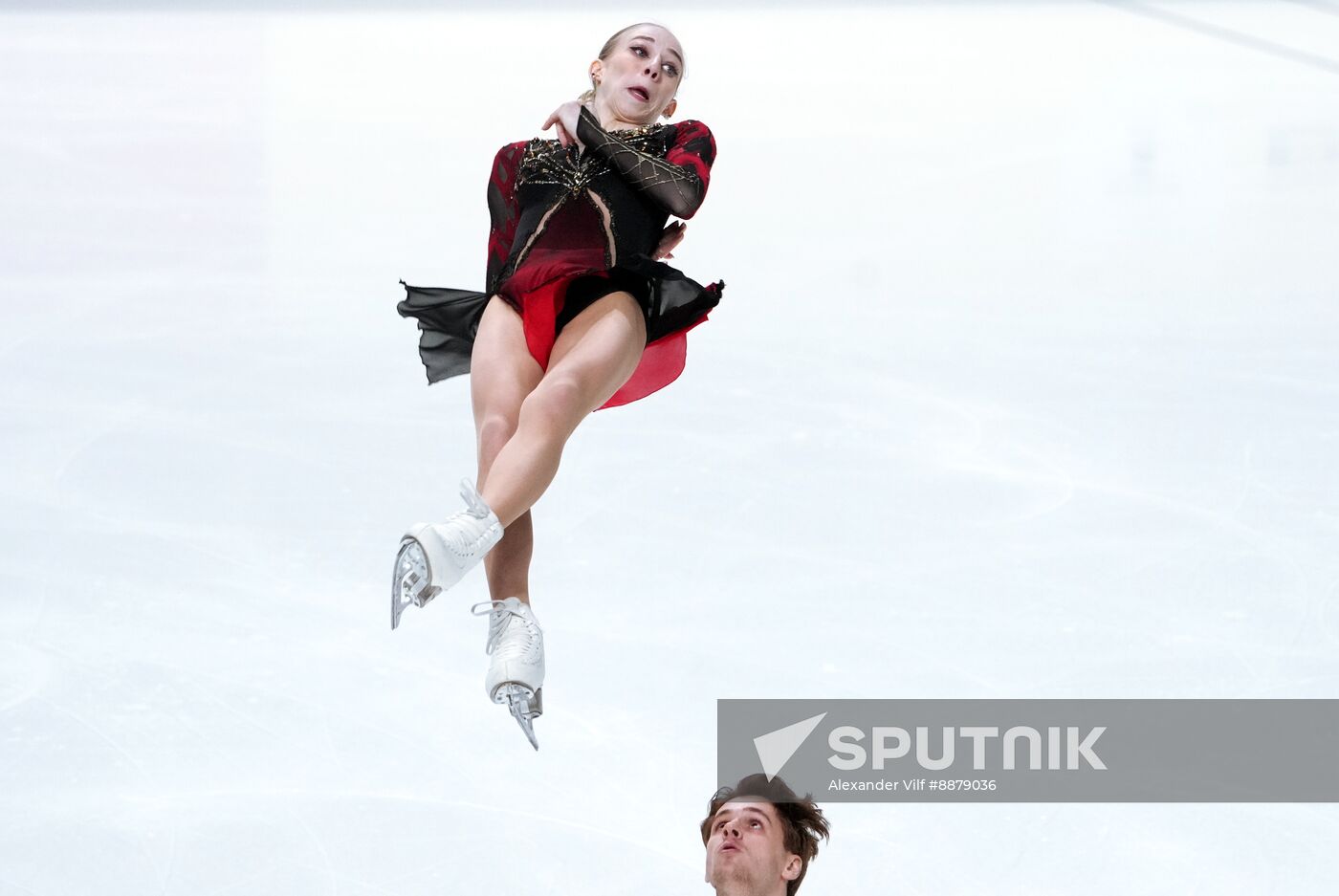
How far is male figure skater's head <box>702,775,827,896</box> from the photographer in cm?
417

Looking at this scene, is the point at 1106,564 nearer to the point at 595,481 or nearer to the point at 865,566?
the point at 865,566

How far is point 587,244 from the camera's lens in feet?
13.5

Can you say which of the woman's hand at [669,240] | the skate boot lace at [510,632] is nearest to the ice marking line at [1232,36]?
the woman's hand at [669,240]

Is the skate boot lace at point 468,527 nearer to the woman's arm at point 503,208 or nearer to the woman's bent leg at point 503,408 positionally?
the woman's bent leg at point 503,408

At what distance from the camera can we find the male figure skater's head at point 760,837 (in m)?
4.17

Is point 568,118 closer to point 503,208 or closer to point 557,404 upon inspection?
point 503,208

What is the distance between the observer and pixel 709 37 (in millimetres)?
13031

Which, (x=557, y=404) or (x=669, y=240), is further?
(x=669, y=240)

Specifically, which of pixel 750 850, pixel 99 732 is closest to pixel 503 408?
pixel 750 850

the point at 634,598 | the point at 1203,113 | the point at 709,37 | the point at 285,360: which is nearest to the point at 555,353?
the point at 634,598

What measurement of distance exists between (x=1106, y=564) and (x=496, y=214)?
2.64 m

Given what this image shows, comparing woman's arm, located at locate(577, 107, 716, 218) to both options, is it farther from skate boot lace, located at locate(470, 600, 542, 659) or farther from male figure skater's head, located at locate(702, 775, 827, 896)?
male figure skater's head, located at locate(702, 775, 827, 896)

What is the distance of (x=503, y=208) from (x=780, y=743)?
62.2 inches
